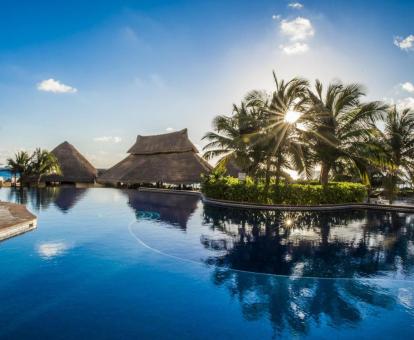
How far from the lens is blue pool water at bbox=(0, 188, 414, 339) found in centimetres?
445

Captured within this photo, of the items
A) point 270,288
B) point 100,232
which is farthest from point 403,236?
point 100,232

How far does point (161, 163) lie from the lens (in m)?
31.6

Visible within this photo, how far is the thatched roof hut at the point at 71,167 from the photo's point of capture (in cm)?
3309

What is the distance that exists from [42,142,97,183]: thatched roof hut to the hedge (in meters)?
20.6

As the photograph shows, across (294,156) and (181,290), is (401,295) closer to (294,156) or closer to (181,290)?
(181,290)

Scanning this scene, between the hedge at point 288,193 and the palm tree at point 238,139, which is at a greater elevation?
the palm tree at point 238,139

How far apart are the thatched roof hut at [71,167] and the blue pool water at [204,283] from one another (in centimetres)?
2405

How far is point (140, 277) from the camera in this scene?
247 inches

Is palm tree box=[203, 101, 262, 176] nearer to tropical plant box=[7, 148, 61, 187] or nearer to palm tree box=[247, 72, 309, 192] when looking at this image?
palm tree box=[247, 72, 309, 192]

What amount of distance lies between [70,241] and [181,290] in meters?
4.88

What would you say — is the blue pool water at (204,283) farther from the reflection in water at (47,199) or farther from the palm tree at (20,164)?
the palm tree at (20,164)

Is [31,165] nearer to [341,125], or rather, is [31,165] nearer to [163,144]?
[163,144]

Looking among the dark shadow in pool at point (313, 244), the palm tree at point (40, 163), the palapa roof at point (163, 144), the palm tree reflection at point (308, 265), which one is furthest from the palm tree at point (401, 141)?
the palm tree at point (40, 163)

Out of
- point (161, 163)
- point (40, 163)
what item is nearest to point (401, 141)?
point (161, 163)
